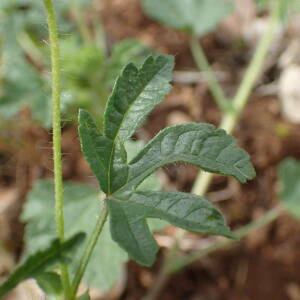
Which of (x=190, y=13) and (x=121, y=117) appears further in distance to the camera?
(x=190, y=13)

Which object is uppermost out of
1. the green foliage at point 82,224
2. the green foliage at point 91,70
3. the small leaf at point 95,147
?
the green foliage at point 91,70

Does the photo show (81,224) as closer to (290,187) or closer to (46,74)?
(46,74)

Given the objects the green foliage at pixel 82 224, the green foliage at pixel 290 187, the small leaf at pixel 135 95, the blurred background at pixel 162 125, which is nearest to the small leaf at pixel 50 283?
the small leaf at pixel 135 95

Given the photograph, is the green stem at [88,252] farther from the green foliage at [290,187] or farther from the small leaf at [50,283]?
the green foliage at [290,187]

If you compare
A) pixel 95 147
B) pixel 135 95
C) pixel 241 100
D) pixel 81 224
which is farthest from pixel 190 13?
pixel 95 147

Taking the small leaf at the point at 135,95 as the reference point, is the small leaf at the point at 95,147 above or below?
below

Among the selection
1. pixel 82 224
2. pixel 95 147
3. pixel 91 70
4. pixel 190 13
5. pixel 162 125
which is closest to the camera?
pixel 95 147

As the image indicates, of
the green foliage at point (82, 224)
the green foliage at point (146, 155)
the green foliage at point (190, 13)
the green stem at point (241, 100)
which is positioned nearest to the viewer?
the green foliage at point (146, 155)
